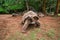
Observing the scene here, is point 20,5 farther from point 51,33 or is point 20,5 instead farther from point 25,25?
point 51,33

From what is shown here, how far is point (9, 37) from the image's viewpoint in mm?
6426

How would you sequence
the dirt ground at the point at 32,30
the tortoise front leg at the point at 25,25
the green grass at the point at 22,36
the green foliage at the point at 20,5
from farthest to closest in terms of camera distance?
the green foliage at the point at 20,5 < the tortoise front leg at the point at 25,25 < the dirt ground at the point at 32,30 < the green grass at the point at 22,36

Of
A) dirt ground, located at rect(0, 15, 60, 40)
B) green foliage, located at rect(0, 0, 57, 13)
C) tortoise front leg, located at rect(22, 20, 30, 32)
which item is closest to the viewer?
dirt ground, located at rect(0, 15, 60, 40)

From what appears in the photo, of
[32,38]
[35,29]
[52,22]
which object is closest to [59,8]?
[52,22]

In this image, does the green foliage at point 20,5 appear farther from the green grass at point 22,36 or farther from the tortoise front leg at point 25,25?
the green grass at point 22,36

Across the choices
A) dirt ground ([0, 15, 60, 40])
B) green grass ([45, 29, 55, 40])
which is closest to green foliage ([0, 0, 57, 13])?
dirt ground ([0, 15, 60, 40])

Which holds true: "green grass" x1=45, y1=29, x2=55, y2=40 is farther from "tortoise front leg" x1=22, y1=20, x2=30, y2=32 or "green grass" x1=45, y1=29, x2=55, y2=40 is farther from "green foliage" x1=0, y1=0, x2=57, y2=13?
"green foliage" x1=0, y1=0, x2=57, y2=13

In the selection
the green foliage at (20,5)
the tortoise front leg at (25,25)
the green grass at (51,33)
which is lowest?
the green grass at (51,33)

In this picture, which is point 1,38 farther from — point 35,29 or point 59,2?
point 59,2

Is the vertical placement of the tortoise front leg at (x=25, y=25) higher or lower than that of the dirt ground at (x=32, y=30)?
higher

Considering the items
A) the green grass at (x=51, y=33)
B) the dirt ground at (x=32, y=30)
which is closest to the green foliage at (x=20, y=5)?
the dirt ground at (x=32, y=30)

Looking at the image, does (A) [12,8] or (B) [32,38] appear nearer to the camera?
(B) [32,38]

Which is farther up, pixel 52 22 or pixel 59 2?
pixel 59 2

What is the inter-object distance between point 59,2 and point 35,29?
8.69 ft
